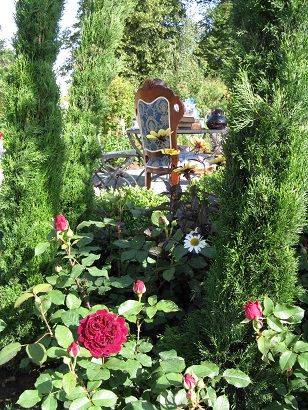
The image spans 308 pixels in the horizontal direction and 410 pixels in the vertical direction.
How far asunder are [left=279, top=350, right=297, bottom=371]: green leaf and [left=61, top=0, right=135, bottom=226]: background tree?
1704 millimetres

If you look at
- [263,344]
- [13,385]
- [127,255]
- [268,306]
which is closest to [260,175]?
[268,306]

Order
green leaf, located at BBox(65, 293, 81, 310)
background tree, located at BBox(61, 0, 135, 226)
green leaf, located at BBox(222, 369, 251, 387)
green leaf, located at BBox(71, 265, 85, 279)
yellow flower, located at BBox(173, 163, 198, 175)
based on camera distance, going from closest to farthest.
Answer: green leaf, located at BBox(222, 369, 251, 387) < green leaf, located at BBox(65, 293, 81, 310) < green leaf, located at BBox(71, 265, 85, 279) < yellow flower, located at BBox(173, 163, 198, 175) < background tree, located at BBox(61, 0, 135, 226)

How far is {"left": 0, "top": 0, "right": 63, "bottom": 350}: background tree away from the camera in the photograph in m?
2.31

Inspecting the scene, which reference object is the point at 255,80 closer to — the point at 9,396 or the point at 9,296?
the point at 9,296

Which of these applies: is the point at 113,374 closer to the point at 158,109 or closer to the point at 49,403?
the point at 49,403

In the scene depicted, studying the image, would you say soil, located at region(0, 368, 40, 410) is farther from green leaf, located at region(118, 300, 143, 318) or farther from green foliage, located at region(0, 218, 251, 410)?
green leaf, located at region(118, 300, 143, 318)

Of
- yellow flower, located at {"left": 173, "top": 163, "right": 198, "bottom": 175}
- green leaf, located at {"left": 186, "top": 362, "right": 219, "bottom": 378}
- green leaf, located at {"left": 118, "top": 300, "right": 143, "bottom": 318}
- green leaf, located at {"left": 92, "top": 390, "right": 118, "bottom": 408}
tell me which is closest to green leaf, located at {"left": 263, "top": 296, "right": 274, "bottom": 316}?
green leaf, located at {"left": 186, "top": 362, "right": 219, "bottom": 378}

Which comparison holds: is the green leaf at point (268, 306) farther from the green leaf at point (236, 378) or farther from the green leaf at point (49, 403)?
the green leaf at point (49, 403)

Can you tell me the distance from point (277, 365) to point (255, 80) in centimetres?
111

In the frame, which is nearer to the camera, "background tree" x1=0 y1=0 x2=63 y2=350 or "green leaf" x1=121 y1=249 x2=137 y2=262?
"green leaf" x1=121 y1=249 x2=137 y2=262

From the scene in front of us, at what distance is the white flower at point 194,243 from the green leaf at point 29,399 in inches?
38.9

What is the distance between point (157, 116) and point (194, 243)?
9.33ft

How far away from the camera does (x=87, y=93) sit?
2.86 meters

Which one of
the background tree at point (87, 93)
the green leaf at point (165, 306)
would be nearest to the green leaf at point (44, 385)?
the green leaf at point (165, 306)
